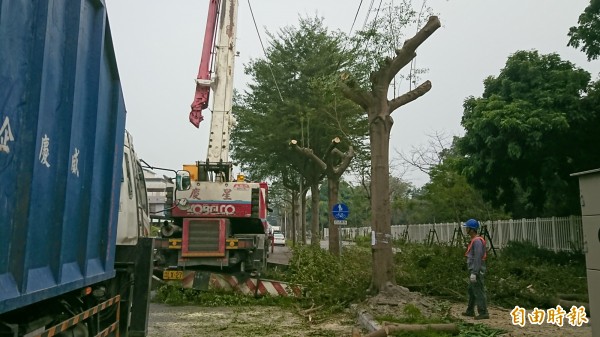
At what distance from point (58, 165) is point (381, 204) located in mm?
8238

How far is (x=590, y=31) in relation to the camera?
17.1 m

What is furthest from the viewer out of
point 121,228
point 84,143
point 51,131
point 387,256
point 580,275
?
point 580,275

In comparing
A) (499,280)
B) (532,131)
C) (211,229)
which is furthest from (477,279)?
(532,131)

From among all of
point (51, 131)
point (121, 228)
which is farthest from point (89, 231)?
point (121, 228)

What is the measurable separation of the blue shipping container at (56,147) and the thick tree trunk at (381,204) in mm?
6620

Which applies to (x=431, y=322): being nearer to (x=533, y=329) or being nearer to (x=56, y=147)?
(x=533, y=329)

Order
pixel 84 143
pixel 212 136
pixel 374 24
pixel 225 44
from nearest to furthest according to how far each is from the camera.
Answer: pixel 84 143
pixel 374 24
pixel 212 136
pixel 225 44

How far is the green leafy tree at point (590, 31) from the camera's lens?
671 inches

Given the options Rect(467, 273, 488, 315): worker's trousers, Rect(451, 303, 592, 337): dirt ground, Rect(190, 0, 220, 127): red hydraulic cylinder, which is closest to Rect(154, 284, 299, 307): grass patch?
Rect(467, 273, 488, 315): worker's trousers

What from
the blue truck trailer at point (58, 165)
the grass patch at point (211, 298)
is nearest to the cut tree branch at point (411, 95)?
the grass patch at point (211, 298)

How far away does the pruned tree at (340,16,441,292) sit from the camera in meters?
11.2

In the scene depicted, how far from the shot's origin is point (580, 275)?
14.0 m

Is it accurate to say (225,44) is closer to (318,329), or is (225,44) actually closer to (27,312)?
(318,329)

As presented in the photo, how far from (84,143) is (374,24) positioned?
9.73 meters
